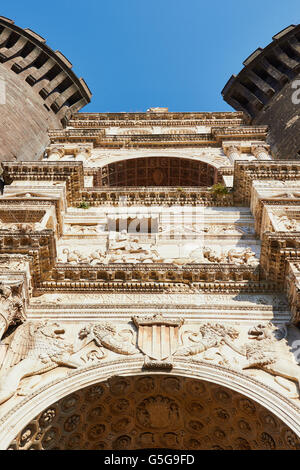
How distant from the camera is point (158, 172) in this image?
1964 cm

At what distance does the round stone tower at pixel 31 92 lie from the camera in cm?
2180

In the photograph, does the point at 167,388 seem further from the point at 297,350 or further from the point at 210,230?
the point at 210,230

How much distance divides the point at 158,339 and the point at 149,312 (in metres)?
0.96

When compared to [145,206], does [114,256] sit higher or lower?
lower

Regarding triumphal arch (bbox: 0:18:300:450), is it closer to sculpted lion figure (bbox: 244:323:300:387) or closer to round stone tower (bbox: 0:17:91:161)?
sculpted lion figure (bbox: 244:323:300:387)

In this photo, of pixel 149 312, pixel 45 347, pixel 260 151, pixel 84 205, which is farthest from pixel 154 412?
pixel 260 151

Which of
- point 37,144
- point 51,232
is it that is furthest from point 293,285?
point 37,144

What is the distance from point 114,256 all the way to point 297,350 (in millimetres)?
4642

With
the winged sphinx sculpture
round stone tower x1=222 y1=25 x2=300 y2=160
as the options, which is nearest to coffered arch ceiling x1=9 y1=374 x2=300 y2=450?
the winged sphinx sculpture

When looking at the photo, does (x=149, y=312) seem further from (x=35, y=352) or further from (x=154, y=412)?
(x=35, y=352)

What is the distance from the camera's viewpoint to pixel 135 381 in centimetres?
703

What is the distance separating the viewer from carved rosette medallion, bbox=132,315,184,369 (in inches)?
277

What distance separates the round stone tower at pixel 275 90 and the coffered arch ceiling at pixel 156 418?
1643 centimetres

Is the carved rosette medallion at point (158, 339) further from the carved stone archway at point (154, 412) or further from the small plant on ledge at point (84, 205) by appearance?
the small plant on ledge at point (84, 205)
